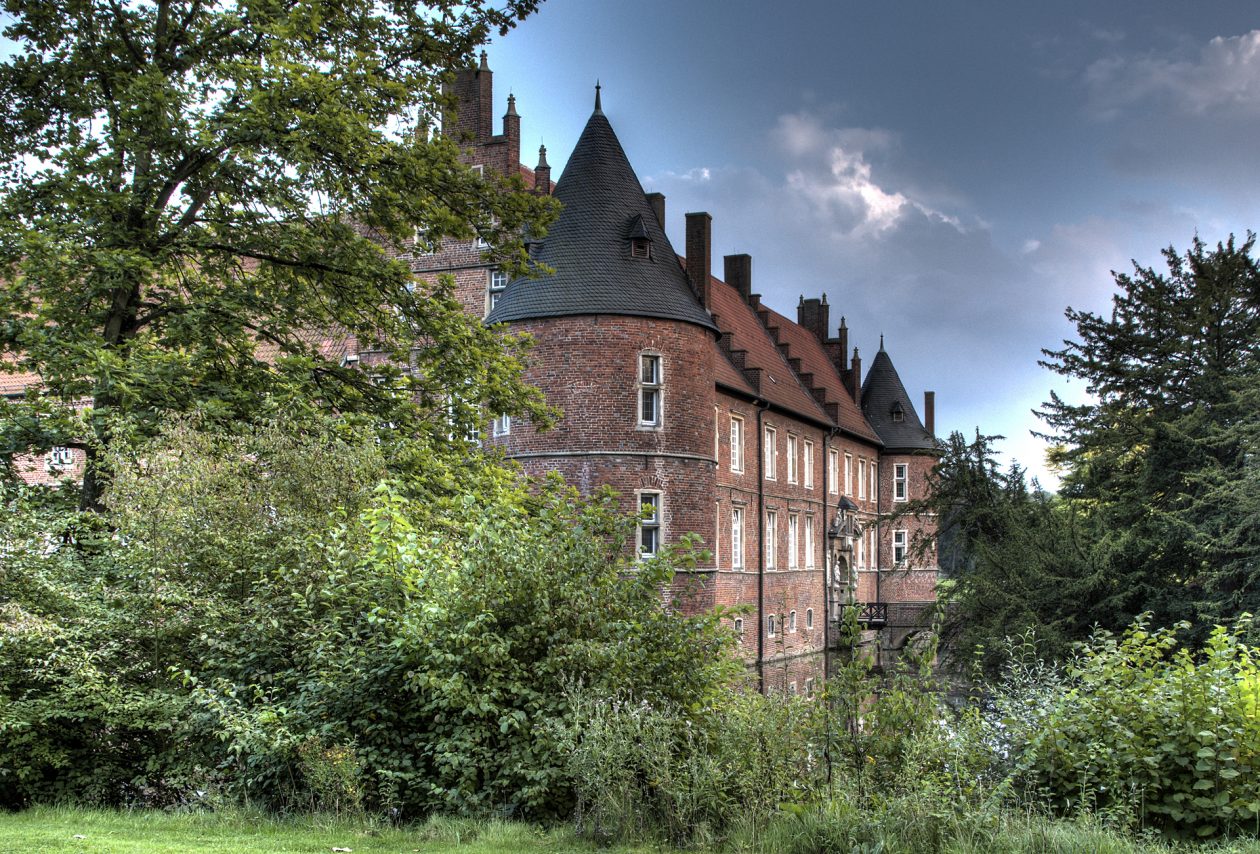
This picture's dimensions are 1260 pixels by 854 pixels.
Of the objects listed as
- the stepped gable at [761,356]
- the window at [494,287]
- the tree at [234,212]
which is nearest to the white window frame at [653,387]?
the window at [494,287]

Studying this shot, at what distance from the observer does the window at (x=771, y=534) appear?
35094 millimetres

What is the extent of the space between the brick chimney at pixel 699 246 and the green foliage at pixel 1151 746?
24748mm

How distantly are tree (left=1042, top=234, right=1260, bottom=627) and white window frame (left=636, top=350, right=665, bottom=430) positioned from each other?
850cm

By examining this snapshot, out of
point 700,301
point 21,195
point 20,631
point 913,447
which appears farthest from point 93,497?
point 913,447

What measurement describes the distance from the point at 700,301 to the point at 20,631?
2213 centimetres

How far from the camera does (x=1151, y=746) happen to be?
6.64m

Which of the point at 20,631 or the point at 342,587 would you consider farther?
the point at 342,587

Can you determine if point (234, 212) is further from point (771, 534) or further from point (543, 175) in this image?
point (771, 534)

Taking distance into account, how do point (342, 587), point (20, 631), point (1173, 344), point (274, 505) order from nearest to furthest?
point (20, 631), point (342, 587), point (274, 505), point (1173, 344)

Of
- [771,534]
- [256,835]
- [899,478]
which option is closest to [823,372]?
[899,478]

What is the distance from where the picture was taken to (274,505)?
952 cm

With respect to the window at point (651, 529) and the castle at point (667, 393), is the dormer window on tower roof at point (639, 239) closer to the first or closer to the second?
the castle at point (667, 393)

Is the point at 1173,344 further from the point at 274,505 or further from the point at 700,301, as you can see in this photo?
the point at 274,505

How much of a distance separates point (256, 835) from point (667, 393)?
19.9m
